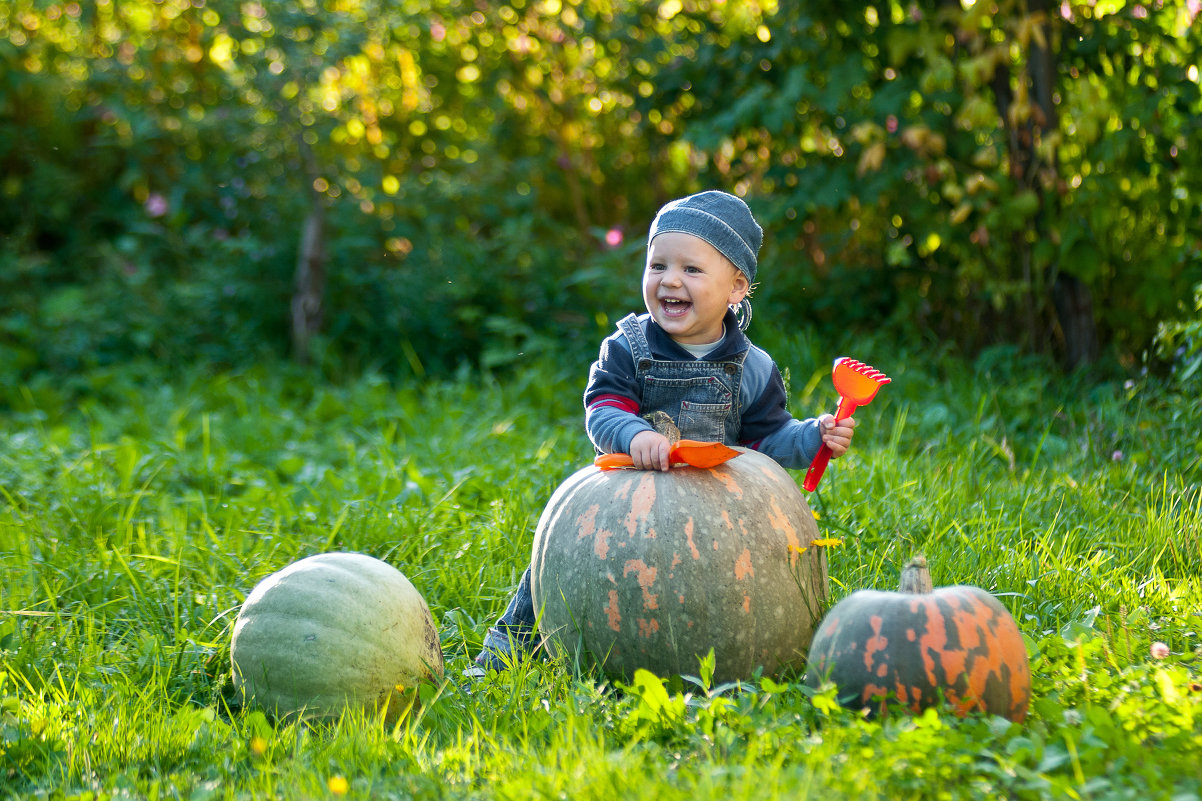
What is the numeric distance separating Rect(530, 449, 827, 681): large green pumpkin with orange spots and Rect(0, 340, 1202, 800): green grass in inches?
3.9

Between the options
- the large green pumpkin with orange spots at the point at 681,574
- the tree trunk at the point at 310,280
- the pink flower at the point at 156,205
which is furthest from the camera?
the pink flower at the point at 156,205

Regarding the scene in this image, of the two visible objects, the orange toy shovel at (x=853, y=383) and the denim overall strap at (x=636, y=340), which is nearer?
the orange toy shovel at (x=853, y=383)

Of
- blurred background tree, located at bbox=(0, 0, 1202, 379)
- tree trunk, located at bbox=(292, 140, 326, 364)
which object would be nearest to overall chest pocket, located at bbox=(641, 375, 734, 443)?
blurred background tree, located at bbox=(0, 0, 1202, 379)

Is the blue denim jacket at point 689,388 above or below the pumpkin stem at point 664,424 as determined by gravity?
above

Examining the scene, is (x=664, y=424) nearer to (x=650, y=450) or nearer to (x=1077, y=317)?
(x=650, y=450)

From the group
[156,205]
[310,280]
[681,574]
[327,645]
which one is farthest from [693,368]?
[156,205]

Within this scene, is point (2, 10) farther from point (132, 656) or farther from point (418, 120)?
point (132, 656)

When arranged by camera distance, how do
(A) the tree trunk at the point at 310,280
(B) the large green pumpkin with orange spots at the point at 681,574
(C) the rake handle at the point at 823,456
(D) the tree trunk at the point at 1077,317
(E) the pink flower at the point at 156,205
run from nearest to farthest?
(B) the large green pumpkin with orange spots at the point at 681,574, (C) the rake handle at the point at 823,456, (D) the tree trunk at the point at 1077,317, (A) the tree trunk at the point at 310,280, (E) the pink flower at the point at 156,205

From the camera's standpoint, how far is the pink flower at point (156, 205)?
27.9 ft

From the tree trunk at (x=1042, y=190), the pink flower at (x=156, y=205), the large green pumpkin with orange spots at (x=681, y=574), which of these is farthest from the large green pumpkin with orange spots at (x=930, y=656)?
the pink flower at (x=156, y=205)

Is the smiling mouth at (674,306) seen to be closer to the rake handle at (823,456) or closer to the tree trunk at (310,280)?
the rake handle at (823,456)

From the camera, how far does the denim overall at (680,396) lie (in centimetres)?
286

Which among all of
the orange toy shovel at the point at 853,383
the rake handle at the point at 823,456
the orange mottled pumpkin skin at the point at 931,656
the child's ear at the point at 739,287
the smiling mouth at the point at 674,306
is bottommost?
the orange mottled pumpkin skin at the point at 931,656

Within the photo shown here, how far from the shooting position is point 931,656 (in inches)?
86.0
